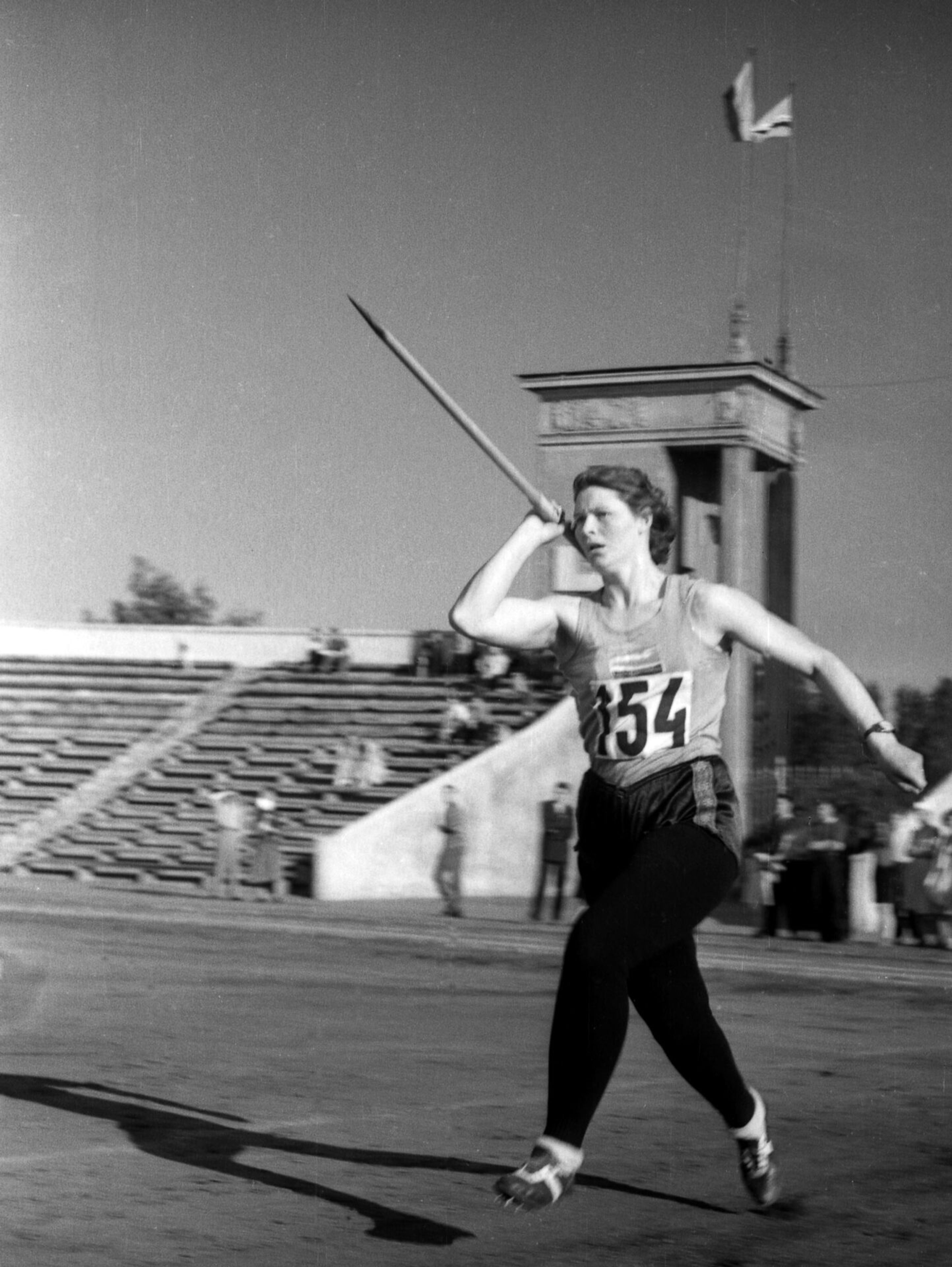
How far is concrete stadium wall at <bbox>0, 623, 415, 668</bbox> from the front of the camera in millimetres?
31203

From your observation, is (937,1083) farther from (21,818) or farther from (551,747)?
(21,818)

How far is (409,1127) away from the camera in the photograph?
584cm

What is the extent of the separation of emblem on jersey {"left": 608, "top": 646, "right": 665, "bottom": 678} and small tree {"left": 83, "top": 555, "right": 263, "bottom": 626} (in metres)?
37.4

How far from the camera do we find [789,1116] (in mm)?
6359

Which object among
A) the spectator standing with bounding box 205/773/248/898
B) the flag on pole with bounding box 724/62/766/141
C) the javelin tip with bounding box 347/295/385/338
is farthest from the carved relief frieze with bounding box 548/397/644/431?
the javelin tip with bounding box 347/295/385/338

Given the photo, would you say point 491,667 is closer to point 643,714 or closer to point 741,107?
point 741,107

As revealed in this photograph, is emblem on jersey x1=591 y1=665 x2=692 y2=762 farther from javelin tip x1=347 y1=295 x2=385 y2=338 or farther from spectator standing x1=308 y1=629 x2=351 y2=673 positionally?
spectator standing x1=308 y1=629 x2=351 y2=673

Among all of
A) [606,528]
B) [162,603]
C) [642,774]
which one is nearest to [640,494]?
[606,528]

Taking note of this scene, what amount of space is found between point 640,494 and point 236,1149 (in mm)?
2022

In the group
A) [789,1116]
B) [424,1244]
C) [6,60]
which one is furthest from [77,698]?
[424,1244]

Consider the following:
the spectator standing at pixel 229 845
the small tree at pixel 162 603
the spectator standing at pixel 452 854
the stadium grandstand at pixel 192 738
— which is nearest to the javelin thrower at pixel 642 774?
the spectator standing at pixel 452 854

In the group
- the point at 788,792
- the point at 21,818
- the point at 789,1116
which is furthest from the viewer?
the point at 21,818

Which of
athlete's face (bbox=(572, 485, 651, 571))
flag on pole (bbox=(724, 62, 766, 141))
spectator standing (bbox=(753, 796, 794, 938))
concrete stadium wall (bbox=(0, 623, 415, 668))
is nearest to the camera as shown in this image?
athlete's face (bbox=(572, 485, 651, 571))

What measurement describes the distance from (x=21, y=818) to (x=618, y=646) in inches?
935
